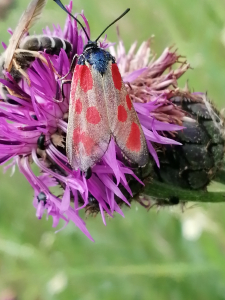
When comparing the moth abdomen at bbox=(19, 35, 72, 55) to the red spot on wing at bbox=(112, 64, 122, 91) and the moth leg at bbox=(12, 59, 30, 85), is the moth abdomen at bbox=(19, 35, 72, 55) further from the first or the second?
the red spot on wing at bbox=(112, 64, 122, 91)

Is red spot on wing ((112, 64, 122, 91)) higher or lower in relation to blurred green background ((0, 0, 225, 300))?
higher

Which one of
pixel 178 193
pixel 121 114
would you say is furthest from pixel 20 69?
pixel 178 193

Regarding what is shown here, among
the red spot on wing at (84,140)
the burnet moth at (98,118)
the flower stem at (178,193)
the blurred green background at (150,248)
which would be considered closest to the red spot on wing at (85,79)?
the burnet moth at (98,118)

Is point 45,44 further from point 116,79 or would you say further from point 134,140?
point 134,140

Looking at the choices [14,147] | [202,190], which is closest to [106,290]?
[202,190]

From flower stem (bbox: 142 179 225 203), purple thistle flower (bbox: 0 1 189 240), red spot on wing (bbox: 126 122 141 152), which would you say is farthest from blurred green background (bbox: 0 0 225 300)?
red spot on wing (bbox: 126 122 141 152)

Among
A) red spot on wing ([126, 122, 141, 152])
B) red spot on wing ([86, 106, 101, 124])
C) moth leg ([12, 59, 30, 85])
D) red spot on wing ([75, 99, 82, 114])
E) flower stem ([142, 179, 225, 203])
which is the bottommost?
flower stem ([142, 179, 225, 203])

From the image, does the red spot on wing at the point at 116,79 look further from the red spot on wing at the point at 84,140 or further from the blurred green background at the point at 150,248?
the blurred green background at the point at 150,248
